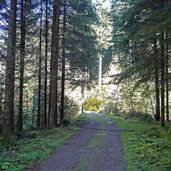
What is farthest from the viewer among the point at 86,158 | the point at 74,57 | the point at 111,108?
the point at 111,108

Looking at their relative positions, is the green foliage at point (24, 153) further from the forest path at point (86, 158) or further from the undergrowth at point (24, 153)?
the forest path at point (86, 158)

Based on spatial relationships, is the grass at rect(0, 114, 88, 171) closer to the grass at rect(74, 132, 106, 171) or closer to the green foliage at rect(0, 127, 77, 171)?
the green foliage at rect(0, 127, 77, 171)

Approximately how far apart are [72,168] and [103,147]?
13.1ft

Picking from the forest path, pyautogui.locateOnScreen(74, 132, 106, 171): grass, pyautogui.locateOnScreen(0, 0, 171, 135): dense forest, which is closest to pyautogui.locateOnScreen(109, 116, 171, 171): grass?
the forest path

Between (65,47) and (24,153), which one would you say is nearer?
(24,153)

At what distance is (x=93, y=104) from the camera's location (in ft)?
196

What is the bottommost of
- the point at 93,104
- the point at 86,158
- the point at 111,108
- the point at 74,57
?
the point at 86,158

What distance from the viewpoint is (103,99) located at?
60.8m

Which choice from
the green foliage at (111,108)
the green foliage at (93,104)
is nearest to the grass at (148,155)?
the green foliage at (111,108)

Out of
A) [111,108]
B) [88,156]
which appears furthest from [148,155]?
[111,108]

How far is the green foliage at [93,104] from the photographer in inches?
2331

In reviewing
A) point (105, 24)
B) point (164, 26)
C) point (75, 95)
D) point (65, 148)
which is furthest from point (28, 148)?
point (105, 24)

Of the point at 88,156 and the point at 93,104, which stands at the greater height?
the point at 93,104

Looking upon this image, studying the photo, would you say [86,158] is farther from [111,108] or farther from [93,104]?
[93,104]
